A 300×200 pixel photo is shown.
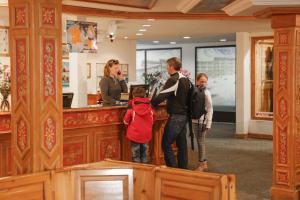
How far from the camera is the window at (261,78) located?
11.4m

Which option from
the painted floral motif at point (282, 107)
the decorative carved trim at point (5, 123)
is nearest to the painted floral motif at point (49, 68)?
the decorative carved trim at point (5, 123)

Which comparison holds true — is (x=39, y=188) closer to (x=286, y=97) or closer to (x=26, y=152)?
(x=26, y=152)

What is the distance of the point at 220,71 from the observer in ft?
53.1

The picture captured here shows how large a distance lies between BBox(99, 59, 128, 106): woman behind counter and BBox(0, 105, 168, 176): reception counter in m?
0.39

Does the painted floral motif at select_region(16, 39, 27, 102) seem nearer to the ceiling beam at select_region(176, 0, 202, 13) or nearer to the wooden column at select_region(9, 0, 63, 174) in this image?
the wooden column at select_region(9, 0, 63, 174)

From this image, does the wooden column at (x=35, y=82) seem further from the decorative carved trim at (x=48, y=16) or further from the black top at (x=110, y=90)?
the black top at (x=110, y=90)

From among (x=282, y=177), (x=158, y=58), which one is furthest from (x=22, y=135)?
(x=158, y=58)

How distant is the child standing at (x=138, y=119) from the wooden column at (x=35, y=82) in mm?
2733

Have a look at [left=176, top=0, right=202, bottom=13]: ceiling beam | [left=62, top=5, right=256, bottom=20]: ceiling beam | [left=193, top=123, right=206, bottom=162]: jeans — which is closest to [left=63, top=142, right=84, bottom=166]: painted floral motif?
[left=193, top=123, right=206, bottom=162]: jeans

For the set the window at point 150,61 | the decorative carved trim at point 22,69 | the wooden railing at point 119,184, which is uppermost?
the window at point 150,61

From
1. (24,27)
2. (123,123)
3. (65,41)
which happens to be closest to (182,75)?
(123,123)

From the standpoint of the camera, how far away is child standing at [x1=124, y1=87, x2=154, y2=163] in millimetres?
6504

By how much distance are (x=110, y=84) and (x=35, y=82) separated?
3505 mm

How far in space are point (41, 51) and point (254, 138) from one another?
8521 mm
